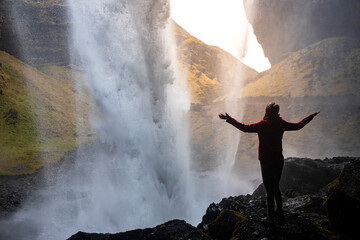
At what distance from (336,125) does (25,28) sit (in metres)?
93.8

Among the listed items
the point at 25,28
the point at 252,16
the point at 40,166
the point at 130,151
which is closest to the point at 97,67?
the point at 40,166

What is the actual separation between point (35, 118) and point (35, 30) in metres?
46.5

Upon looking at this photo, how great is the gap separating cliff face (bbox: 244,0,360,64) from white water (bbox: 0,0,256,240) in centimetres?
6043

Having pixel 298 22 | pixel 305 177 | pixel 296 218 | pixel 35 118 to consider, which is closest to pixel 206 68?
pixel 298 22

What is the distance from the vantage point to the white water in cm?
2283

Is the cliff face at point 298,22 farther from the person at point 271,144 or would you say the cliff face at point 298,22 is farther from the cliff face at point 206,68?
the person at point 271,144

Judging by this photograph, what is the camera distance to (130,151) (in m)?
32.0

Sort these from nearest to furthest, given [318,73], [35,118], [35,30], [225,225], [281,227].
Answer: [281,227]
[225,225]
[35,118]
[318,73]
[35,30]

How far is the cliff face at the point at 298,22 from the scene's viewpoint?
2687 inches

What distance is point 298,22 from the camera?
7700 centimetres

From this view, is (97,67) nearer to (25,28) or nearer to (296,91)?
(25,28)

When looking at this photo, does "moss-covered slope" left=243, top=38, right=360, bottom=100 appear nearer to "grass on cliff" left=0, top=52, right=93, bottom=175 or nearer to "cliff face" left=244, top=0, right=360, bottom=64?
"cliff face" left=244, top=0, right=360, bottom=64

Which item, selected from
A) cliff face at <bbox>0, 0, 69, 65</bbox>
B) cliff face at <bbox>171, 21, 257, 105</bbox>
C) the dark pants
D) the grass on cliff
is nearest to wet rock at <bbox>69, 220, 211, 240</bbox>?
the dark pants

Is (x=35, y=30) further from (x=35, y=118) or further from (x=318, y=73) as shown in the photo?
(x=318, y=73)
